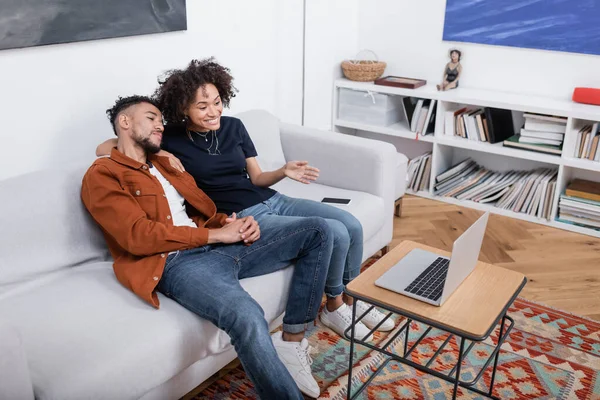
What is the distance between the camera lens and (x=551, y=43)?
356cm

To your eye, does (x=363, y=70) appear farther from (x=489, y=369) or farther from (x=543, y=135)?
(x=489, y=369)

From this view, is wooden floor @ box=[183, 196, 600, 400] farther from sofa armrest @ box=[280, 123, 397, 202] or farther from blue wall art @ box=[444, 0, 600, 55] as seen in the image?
blue wall art @ box=[444, 0, 600, 55]

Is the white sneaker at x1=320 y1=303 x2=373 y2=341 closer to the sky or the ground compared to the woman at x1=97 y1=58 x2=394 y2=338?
closer to the ground

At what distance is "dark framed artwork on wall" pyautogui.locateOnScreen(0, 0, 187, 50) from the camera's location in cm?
231

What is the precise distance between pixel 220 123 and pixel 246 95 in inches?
40.3

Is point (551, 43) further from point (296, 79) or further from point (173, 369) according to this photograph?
point (173, 369)

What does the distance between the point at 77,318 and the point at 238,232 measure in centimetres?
59

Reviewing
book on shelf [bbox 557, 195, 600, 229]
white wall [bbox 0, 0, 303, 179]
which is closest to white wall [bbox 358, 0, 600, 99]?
book on shelf [bbox 557, 195, 600, 229]

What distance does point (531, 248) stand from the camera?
329 centimetres

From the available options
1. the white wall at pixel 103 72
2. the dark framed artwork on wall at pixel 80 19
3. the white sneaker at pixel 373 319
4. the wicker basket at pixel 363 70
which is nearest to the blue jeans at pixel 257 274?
the white sneaker at pixel 373 319

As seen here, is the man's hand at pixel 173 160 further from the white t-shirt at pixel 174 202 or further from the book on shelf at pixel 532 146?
the book on shelf at pixel 532 146

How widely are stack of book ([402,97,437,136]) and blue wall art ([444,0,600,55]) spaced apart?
434 mm

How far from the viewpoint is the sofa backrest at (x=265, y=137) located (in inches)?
117

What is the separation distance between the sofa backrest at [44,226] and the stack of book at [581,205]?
97.8 inches
